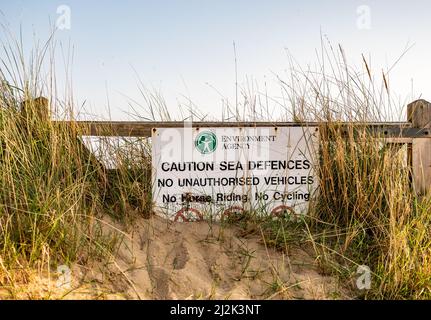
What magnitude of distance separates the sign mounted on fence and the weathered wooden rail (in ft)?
0.27

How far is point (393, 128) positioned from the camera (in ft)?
16.8

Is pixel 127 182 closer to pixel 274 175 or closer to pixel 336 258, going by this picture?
pixel 274 175

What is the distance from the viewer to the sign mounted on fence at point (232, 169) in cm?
480

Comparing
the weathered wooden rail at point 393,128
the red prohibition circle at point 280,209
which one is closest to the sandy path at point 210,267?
the red prohibition circle at point 280,209

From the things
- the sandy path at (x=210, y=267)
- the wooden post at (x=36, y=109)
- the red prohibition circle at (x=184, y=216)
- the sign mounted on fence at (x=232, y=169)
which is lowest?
the sandy path at (x=210, y=267)

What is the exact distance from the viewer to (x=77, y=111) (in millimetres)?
5188

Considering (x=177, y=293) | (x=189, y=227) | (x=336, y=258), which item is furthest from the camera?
(x=189, y=227)

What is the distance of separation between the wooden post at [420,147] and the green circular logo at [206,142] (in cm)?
205

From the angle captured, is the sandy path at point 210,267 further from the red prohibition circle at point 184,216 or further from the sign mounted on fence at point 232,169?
the sign mounted on fence at point 232,169

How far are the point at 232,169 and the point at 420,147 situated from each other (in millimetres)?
2017

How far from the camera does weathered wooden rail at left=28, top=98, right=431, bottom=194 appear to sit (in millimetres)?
4973

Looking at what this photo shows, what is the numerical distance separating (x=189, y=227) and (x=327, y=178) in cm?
137

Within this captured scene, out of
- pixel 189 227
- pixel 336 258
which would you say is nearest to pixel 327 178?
pixel 336 258

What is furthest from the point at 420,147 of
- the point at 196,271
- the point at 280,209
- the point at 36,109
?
the point at 36,109
